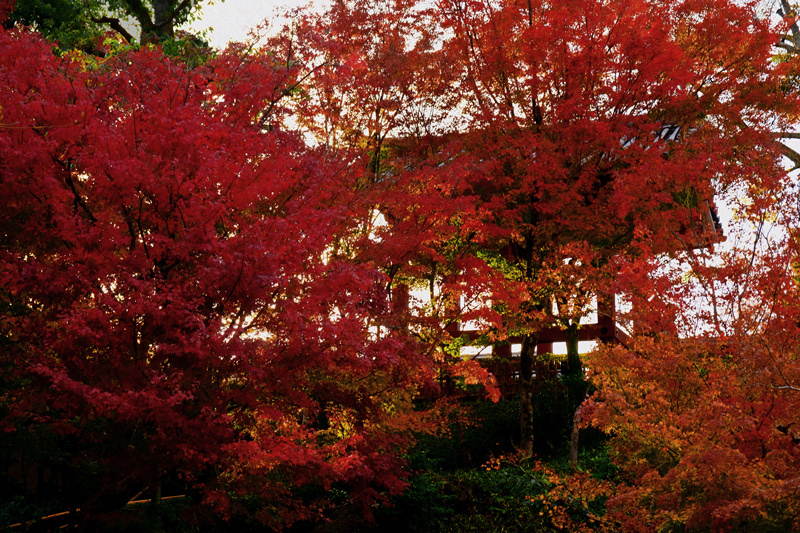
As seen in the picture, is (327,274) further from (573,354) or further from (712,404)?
(573,354)

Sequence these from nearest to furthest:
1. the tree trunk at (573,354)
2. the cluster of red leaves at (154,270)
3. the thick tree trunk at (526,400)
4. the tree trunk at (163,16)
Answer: the cluster of red leaves at (154,270) < the thick tree trunk at (526,400) < the tree trunk at (163,16) < the tree trunk at (573,354)

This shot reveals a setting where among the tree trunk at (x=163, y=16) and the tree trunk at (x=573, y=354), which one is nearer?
the tree trunk at (x=163, y=16)

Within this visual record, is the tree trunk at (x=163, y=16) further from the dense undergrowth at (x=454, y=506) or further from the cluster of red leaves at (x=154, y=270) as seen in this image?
the dense undergrowth at (x=454, y=506)

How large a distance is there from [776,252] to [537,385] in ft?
33.1

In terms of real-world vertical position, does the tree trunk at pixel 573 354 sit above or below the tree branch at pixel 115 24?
below

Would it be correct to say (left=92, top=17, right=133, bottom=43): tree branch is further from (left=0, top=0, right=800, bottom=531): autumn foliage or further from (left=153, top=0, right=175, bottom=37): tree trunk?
(left=0, top=0, right=800, bottom=531): autumn foliage

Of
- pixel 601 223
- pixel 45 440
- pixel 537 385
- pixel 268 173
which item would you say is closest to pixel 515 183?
pixel 601 223

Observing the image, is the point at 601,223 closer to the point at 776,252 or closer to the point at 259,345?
the point at 776,252

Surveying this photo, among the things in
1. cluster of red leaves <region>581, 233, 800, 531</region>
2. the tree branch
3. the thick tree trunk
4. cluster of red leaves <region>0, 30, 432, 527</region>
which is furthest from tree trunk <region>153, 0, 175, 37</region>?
cluster of red leaves <region>581, 233, 800, 531</region>

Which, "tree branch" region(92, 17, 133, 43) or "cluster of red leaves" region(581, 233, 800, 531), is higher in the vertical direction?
"tree branch" region(92, 17, 133, 43)

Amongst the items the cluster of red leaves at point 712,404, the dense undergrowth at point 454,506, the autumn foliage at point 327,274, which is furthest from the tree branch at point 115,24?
the cluster of red leaves at point 712,404

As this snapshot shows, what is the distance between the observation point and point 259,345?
740 centimetres

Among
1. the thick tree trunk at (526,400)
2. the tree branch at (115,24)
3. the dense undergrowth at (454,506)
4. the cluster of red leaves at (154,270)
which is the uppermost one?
the tree branch at (115,24)

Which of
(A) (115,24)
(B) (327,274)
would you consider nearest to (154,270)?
(B) (327,274)
